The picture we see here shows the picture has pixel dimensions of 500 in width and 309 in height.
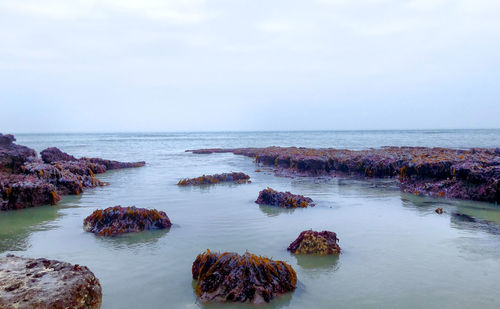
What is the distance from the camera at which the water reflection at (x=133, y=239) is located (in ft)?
15.6

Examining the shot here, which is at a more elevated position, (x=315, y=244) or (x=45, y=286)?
(x=45, y=286)

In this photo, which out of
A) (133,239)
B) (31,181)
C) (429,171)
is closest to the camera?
(133,239)

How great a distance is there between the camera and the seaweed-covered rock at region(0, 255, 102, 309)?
259 centimetres

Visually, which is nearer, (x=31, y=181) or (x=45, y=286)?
(x=45, y=286)

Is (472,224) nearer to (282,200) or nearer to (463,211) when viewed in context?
(463,211)

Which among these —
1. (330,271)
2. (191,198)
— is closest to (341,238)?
(330,271)

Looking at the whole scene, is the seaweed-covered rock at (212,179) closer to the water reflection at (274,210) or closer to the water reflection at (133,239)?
the water reflection at (274,210)

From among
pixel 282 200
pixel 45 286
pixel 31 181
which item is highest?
pixel 31 181

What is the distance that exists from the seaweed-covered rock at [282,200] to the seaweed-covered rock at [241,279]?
3.67m

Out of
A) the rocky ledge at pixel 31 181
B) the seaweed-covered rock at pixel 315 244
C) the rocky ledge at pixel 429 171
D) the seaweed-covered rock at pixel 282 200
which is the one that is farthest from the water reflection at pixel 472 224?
the rocky ledge at pixel 31 181

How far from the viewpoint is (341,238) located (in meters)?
5.01

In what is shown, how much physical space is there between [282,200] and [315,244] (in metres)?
3.00

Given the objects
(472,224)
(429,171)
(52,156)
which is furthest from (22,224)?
(52,156)

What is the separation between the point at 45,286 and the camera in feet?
9.07
